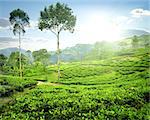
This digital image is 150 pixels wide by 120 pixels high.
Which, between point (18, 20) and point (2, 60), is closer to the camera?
point (2, 60)

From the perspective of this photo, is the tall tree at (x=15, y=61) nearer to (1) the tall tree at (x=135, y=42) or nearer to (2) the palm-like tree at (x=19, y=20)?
(2) the palm-like tree at (x=19, y=20)

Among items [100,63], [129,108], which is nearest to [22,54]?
[100,63]

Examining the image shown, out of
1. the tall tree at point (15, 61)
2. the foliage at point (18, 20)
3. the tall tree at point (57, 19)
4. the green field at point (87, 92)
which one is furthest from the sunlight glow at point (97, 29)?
the tall tree at point (15, 61)

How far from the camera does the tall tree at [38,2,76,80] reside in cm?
720

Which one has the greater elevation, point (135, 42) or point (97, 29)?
point (97, 29)

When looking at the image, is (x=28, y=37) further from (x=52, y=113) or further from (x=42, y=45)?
(x=52, y=113)

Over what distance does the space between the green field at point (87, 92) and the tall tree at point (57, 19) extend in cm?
84

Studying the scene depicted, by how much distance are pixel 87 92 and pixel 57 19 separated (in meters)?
2.31

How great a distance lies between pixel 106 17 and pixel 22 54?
81.1 inches

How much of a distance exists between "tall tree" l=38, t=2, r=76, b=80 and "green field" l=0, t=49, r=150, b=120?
0.84 meters

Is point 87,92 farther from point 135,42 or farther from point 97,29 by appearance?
point 135,42

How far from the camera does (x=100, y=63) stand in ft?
24.1

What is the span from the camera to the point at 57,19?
7895 millimetres

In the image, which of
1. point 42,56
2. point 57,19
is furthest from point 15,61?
→ point 57,19
